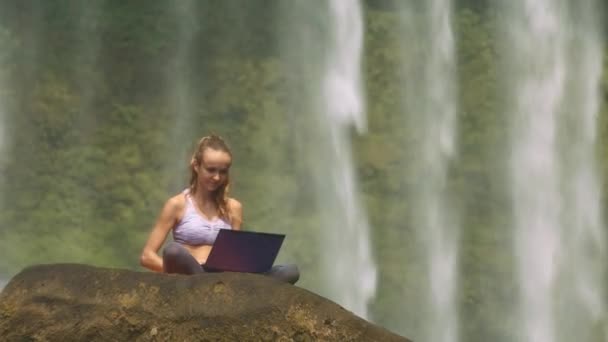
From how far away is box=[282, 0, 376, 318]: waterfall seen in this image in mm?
14664

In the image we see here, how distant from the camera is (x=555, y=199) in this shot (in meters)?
15.6

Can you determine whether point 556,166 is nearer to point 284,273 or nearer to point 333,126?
point 333,126

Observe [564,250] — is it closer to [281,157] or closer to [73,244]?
[281,157]

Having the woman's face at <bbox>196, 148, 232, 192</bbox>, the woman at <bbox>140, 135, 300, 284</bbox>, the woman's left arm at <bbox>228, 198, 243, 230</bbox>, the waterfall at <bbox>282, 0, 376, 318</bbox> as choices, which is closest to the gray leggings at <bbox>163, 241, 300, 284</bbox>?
the woman at <bbox>140, 135, 300, 284</bbox>

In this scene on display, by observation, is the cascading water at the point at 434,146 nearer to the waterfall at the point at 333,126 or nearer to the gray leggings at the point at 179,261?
the waterfall at the point at 333,126

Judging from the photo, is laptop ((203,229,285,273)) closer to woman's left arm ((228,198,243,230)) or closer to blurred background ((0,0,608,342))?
woman's left arm ((228,198,243,230))

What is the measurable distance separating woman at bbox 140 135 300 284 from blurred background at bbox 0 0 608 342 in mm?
8319

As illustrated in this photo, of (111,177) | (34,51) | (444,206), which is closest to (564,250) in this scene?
(444,206)

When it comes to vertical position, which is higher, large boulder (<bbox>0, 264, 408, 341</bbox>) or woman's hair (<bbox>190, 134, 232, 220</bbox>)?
woman's hair (<bbox>190, 134, 232, 220</bbox>)

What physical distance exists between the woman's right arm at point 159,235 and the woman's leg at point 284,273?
57 centimetres

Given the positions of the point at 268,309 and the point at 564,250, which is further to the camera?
the point at 564,250

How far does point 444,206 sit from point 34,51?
5.22 m

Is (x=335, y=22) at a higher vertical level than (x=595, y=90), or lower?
higher

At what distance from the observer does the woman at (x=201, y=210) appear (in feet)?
18.0
